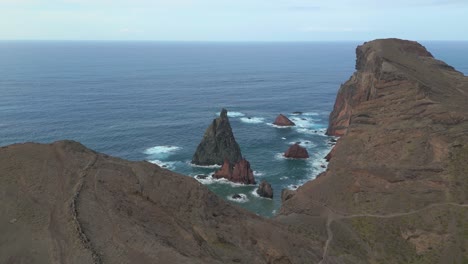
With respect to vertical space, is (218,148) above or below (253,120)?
above

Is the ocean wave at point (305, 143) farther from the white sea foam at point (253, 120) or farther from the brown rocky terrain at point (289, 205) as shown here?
the brown rocky terrain at point (289, 205)

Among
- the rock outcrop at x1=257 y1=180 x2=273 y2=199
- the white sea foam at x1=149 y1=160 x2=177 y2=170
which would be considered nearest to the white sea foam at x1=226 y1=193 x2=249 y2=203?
the rock outcrop at x1=257 y1=180 x2=273 y2=199

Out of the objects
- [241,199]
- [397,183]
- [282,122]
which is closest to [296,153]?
[241,199]

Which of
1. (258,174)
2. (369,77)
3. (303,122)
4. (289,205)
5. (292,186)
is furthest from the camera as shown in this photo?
(303,122)

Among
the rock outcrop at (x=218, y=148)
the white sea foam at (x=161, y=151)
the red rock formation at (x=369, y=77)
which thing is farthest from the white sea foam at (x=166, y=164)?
the red rock formation at (x=369, y=77)

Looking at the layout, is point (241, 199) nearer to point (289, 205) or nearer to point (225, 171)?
point (225, 171)

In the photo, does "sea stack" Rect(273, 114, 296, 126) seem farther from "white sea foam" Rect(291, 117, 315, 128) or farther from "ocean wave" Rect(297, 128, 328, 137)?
"ocean wave" Rect(297, 128, 328, 137)

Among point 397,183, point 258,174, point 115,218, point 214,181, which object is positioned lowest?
point 214,181
